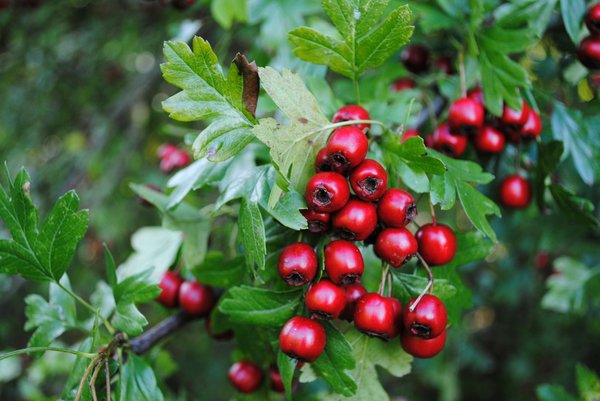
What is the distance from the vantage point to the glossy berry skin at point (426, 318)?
1.03 m

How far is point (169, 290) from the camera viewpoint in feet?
5.03

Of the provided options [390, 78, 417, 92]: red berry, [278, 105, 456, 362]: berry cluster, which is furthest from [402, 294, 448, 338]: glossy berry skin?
[390, 78, 417, 92]: red berry

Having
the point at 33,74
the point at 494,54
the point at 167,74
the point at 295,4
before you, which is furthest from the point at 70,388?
the point at 33,74

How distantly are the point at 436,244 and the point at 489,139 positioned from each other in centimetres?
48

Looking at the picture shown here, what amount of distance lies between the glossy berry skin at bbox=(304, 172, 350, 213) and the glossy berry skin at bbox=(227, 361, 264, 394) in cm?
70

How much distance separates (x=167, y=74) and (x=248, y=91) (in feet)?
0.55

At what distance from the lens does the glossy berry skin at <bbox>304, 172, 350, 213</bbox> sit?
1.00 metres

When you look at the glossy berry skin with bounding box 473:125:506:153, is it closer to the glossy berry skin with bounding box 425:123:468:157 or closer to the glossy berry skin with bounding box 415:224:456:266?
the glossy berry skin with bounding box 425:123:468:157

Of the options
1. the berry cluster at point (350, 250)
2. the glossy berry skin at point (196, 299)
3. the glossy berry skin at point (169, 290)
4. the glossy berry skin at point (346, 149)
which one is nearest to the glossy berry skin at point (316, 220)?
the berry cluster at point (350, 250)

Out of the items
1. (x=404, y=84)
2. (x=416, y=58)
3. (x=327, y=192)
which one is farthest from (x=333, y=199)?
(x=404, y=84)

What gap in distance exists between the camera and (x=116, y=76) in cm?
443

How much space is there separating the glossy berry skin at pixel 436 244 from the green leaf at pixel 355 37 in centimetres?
41

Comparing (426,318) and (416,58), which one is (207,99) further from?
(416,58)

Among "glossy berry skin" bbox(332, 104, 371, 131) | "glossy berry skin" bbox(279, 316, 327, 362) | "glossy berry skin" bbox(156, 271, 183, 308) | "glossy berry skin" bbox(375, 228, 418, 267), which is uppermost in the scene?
"glossy berry skin" bbox(332, 104, 371, 131)
